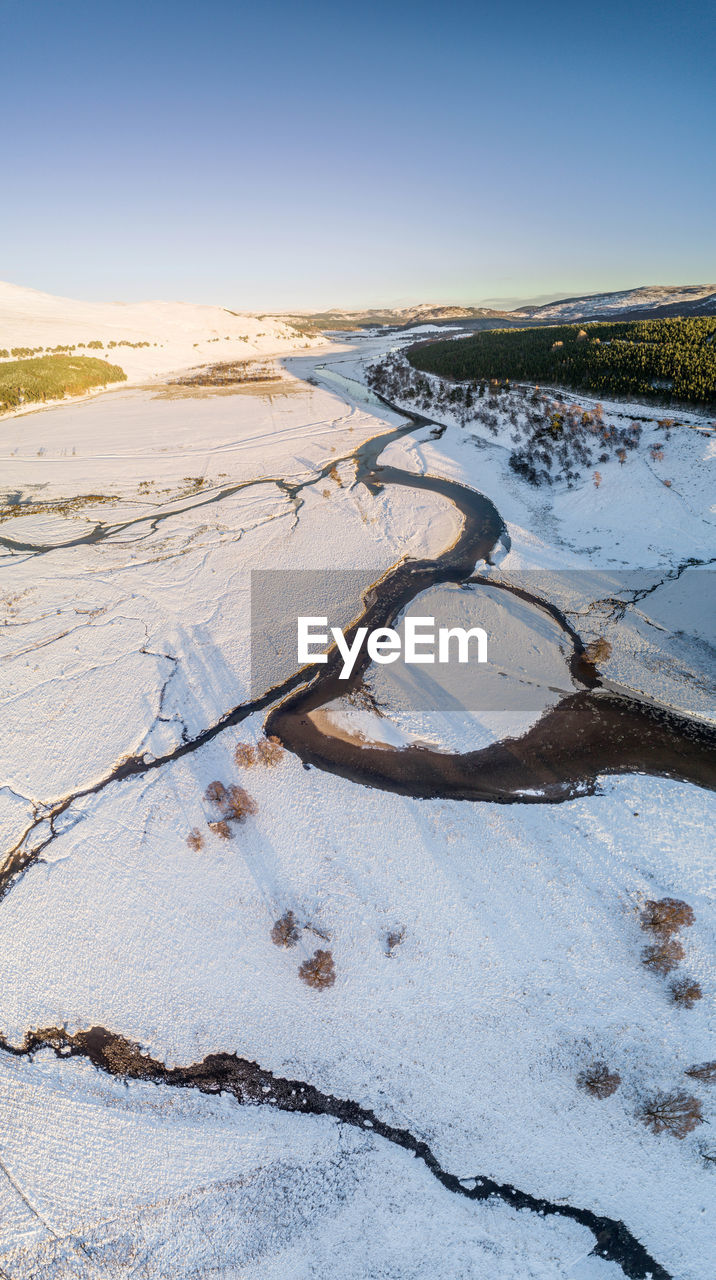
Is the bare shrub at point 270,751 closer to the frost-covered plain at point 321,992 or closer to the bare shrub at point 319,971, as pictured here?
the frost-covered plain at point 321,992

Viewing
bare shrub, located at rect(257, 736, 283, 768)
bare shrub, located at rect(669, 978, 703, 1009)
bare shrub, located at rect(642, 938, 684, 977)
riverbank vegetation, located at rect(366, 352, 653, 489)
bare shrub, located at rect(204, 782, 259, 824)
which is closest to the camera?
bare shrub, located at rect(669, 978, 703, 1009)

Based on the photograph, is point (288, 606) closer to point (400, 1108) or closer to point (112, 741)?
point (112, 741)

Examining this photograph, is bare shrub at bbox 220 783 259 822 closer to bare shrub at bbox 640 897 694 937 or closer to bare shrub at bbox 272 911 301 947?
bare shrub at bbox 272 911 301 947

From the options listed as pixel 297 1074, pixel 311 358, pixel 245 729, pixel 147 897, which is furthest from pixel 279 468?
pixel 311 358

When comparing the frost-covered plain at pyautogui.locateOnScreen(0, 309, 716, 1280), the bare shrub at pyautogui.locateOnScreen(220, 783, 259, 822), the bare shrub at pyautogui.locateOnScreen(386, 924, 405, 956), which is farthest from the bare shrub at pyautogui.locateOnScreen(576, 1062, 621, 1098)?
the bare shrub at pyautogui.locateOnScreen(220, 783, 259, 822)

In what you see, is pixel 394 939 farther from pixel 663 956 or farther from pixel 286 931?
pixel 663 956

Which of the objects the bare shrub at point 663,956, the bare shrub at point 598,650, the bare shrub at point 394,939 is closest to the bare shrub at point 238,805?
the bare shrub at point 394,939
